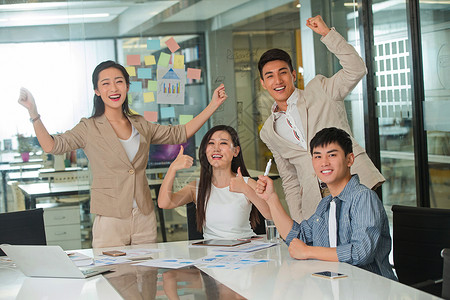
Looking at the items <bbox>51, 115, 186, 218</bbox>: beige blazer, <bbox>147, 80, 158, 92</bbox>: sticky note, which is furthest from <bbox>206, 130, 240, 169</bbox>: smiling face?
<bbox>147, 80, 158, 92</bbox>: sticky note

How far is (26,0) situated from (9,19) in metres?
0.18

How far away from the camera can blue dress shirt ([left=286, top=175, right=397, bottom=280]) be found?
2.33m

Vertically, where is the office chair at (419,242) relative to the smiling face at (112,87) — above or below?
below

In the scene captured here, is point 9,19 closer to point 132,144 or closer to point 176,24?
point 176,24

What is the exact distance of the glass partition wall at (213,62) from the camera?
4.37 m

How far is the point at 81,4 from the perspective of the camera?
14.6 ft

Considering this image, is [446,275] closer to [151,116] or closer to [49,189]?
[151,116]

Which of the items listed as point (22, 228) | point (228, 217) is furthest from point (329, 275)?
point (22, 228)

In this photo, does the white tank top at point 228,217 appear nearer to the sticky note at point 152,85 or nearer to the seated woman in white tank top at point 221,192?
the seated woman in white tank top at point 221,192

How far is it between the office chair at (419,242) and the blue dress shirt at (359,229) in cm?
42

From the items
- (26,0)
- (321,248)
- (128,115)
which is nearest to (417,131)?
(128,115)

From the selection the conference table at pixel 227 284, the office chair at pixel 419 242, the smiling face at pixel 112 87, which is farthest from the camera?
the smiling face at pixel 112 87

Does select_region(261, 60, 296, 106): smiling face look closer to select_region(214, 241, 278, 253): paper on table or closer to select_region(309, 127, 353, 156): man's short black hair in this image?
select_region(309, 127, 353, 156): man's short black hair

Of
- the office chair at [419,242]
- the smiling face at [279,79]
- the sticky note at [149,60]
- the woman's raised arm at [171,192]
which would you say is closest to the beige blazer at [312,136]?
the smiling face at [279,79]
